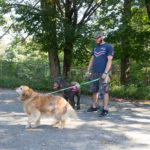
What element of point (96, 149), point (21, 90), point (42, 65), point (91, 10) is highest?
point (91, 10)

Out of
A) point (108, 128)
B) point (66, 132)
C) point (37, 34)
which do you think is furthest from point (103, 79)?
point (37, 34)

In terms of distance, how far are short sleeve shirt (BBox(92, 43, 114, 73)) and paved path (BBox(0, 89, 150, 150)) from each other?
1504mm

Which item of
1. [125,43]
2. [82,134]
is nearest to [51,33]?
[125,43]

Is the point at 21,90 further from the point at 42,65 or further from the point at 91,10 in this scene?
the point at 91,10

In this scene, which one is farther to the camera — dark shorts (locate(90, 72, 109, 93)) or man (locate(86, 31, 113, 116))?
dark shorts (locate(90, 72, 109, 93))

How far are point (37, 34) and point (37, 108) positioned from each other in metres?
8.00

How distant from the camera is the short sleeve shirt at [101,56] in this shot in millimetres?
5773

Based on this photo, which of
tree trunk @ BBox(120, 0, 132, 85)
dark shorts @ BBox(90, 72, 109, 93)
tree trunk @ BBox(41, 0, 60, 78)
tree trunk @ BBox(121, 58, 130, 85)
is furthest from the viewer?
tree trunk @ BBox(121, 58, 130, 85)

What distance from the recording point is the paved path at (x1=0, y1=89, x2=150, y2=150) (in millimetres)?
3613

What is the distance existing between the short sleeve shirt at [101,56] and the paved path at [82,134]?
1504mm

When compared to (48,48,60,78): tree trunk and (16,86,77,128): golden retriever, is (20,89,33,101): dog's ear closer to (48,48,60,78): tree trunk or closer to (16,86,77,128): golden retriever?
(16,86,77,128): golden retriever

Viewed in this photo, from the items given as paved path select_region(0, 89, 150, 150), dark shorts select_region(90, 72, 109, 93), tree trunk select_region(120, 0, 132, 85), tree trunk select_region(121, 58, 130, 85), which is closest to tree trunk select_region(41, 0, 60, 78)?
tree trunk select_region(120, 0, 132, 85)

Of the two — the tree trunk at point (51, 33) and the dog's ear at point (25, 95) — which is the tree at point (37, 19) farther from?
the dog's ear at point (25, 95)

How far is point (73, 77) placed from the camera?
443 inches
